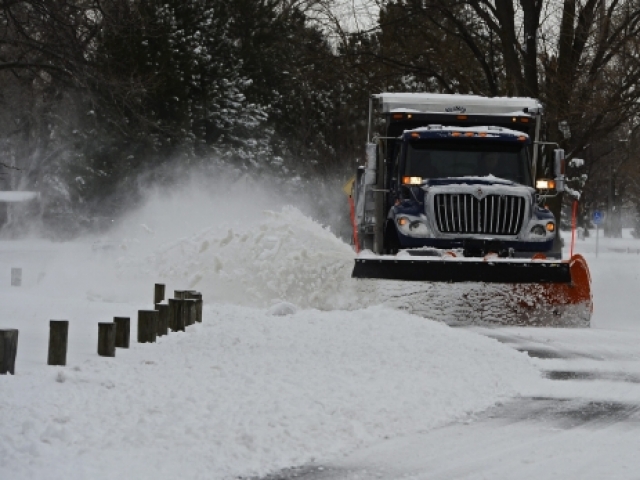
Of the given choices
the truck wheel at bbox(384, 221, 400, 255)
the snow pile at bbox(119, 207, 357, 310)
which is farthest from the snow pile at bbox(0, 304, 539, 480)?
the snow pile at bbox(119, 207, 357, 310)

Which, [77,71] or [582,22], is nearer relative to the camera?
[77,71]

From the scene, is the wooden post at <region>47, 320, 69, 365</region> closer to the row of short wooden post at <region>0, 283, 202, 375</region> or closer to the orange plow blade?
the row of short wooden post at <region>0, 283, 202, 375</region>

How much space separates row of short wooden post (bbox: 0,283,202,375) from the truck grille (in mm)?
3832

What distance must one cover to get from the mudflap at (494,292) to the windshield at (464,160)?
2019 millimetres

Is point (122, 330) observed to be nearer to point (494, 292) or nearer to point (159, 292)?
point (159, 292)

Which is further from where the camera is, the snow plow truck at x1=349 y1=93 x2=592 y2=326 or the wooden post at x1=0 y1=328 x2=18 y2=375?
the snow plow truck at x1=349 y1=93 x2=592 y2=326

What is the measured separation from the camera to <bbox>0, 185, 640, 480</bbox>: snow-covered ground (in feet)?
20.4

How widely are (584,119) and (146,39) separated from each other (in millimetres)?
22290

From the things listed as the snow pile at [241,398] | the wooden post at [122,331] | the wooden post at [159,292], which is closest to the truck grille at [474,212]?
the snow pile at [241,398]

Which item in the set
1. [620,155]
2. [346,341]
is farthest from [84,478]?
[620,155]

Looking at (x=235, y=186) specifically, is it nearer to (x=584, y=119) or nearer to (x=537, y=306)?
(x=584, y=119)

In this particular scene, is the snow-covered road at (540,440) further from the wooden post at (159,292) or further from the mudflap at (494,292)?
the wooden post at (159,292)

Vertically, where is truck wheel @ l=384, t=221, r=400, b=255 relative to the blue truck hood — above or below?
below

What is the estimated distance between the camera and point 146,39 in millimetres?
42750
